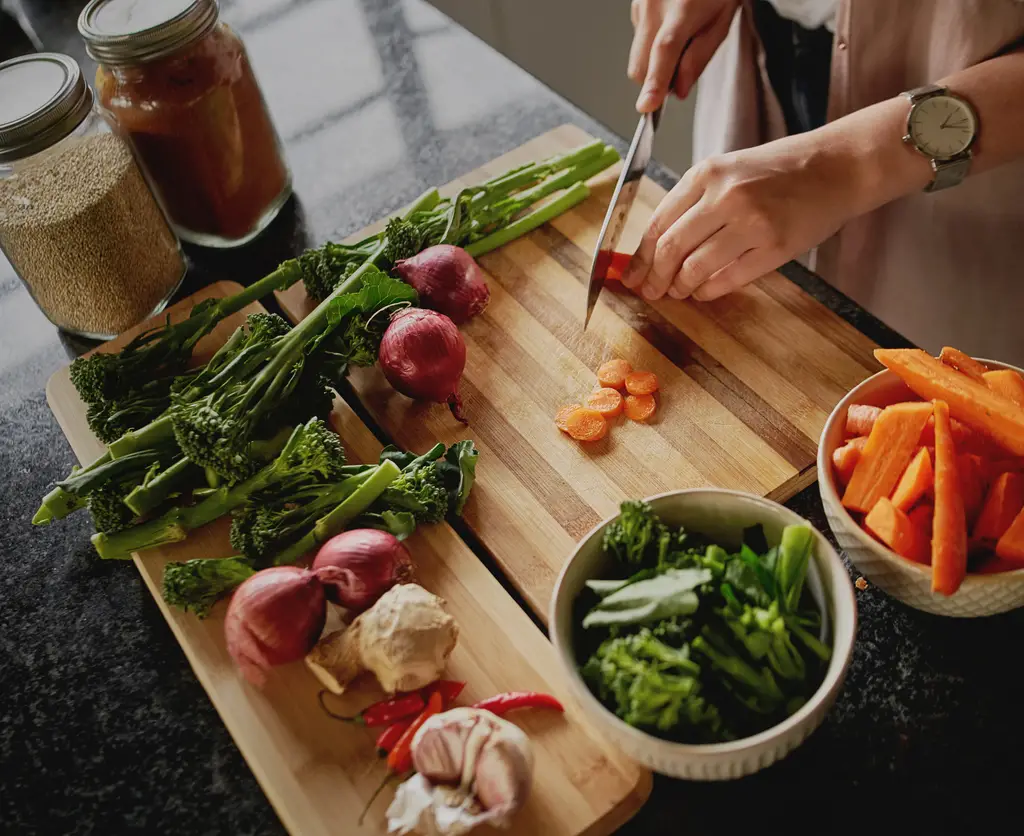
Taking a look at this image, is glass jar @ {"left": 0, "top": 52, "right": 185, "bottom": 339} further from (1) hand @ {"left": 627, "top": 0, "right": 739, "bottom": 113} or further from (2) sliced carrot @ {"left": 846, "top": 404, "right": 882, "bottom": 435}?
(2) sliced carrot @ {"left": 846, "top": 404, "right": 882, "bottom": 435}

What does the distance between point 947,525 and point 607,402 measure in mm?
539

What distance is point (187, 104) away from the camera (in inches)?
57.5

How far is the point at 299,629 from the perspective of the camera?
1098 millimetres

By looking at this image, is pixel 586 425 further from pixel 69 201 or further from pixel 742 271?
pixel 69 201

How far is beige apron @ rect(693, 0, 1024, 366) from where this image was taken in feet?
4.73

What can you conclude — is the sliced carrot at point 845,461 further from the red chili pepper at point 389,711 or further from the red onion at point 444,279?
the red onion at point 444,279

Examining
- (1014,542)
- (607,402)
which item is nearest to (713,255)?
(607,402)

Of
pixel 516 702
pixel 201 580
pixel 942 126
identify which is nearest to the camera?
pixel 516 702

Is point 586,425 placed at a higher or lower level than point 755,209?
lower

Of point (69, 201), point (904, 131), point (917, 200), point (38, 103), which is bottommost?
point (917, 200)

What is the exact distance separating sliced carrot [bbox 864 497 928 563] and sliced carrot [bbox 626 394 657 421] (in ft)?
1.40

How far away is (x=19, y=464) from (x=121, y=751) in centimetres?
60

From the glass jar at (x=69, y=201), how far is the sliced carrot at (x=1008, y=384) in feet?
4.14

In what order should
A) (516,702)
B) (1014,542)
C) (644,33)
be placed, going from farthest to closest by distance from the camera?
(644,33)
(516,702)
(1014,542)
